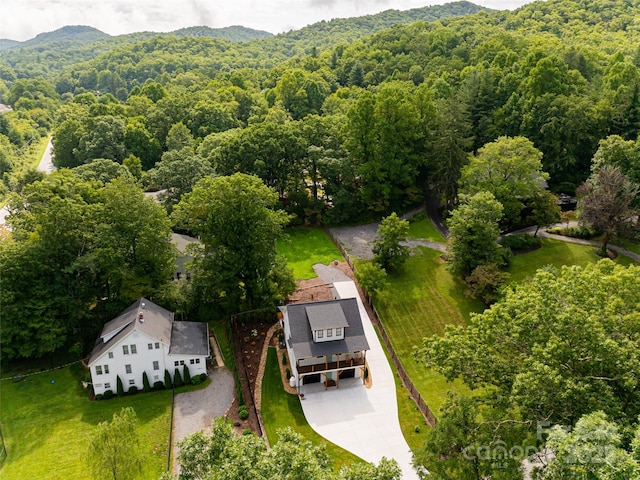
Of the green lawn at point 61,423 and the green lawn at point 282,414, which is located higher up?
the green lawn at point 61,423

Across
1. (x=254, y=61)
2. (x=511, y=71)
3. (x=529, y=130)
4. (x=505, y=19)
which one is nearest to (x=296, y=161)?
(x=529, y=130)

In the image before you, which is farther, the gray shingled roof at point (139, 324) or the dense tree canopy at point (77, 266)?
the dense tree canopy at point (77, 266)

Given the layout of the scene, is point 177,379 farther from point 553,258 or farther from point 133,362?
point 553,258

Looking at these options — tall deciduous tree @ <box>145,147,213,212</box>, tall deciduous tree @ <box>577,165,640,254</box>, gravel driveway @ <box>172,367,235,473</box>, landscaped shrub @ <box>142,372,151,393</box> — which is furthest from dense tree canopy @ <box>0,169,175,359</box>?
tall deciduous tree @ <box>577,165,640,254</box>

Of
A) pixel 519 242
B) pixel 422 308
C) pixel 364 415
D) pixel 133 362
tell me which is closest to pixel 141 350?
pixel 133 362

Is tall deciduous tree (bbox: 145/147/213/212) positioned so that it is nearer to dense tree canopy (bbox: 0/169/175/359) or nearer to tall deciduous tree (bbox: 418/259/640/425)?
dense tree canopy (bbox: 0/169/175/359)

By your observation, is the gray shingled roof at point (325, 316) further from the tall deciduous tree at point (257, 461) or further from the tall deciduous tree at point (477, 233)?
the tall deciduous tree at point (257, 461)

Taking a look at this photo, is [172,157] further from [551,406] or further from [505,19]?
[505,19]

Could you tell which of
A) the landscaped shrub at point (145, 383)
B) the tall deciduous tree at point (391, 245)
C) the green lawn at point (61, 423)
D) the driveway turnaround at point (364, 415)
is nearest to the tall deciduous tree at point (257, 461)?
the driveway turnaround at point (364, 415)
